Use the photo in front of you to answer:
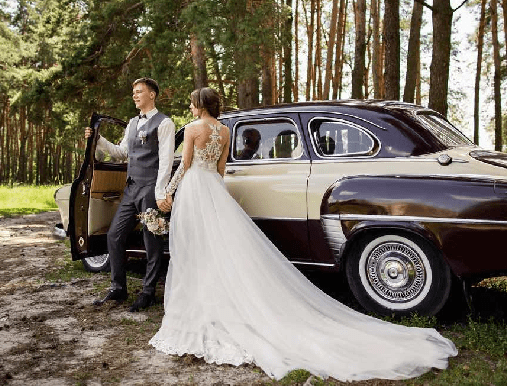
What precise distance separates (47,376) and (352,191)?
2848 millimetres

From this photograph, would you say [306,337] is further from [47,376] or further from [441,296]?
[47,376]

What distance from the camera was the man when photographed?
5.50 meters

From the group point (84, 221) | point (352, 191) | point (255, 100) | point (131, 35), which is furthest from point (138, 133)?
point (131, 35)

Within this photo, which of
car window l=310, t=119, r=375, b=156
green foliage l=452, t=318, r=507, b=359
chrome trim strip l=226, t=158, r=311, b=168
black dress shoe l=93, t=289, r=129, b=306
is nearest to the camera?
green foliage l=452, t=318, r=507, b=359

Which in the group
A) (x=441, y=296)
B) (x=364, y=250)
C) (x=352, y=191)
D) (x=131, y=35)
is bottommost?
(x=441, y=296)

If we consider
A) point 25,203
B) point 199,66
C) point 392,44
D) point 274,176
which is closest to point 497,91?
point 392,44

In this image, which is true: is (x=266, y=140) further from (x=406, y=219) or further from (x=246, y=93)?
(x=246, y=93)

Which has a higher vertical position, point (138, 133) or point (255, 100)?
point (255, 100)

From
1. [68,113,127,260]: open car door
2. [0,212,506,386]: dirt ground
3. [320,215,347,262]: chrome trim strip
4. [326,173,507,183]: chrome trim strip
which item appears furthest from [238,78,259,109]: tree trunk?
[326,173,507,183]: chrome trim strip

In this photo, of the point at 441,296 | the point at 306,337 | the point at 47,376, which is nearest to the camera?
the point at 47,376

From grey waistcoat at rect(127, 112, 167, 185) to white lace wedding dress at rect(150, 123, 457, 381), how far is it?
44 cm

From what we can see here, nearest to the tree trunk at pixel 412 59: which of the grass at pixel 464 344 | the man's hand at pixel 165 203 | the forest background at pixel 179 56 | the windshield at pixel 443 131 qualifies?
the forest background at pixel 179 56

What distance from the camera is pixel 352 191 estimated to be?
505 cm

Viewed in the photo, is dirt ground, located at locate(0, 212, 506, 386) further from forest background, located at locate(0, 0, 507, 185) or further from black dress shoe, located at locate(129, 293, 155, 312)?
forest background, located at locate(0, 0, 507, 185)
